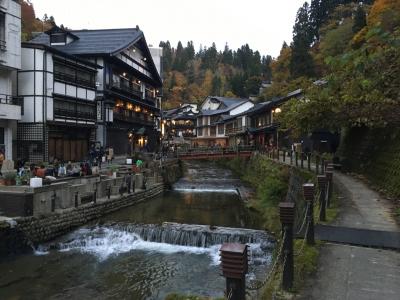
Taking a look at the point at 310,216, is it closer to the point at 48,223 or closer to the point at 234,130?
the point at 48,223

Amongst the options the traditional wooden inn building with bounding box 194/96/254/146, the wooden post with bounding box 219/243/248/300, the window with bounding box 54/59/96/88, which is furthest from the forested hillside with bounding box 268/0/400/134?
the window with bounding box 54/59/96/88

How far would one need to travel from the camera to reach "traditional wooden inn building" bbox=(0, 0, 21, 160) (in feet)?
95.8

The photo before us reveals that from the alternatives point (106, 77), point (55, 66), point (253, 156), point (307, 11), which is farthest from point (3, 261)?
point (307, 11)

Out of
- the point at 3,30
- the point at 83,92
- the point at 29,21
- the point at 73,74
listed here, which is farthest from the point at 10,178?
the point at 29,21

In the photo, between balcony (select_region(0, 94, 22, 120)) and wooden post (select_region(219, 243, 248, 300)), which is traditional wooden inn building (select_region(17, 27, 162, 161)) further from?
wooden post (select_region(219, 243, 248, 300))

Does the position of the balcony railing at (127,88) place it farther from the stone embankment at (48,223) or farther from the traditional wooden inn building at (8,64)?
the stone embankment at (48,223)

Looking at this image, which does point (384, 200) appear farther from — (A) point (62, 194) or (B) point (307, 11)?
(B) point (307, 11)

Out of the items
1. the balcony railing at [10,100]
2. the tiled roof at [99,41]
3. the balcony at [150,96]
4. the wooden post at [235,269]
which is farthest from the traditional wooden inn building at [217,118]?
the wooden post at [235,269]

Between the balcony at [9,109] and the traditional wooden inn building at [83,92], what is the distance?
75.0 inches

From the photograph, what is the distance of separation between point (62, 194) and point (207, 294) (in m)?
12.0

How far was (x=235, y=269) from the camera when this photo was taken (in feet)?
18.4

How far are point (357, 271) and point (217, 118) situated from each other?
79.8 metres

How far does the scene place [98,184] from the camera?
27.0 meters

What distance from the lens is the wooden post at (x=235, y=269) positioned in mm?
5570
